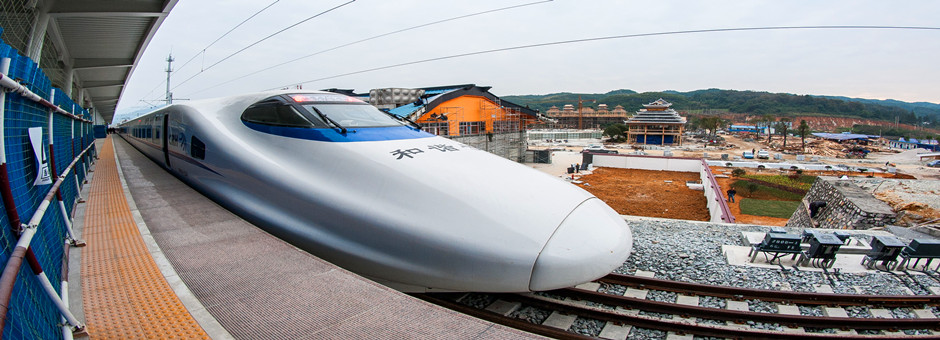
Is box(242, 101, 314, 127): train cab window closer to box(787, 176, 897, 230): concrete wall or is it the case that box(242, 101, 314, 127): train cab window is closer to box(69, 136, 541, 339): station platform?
box(69, 136, 541, 339): station platform

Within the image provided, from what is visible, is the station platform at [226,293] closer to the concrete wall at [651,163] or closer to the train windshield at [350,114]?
the train windshield at [350,114]

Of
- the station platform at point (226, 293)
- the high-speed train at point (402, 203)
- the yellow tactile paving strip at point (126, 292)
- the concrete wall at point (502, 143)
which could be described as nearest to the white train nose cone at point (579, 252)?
the high-speed train at point (402, 203)

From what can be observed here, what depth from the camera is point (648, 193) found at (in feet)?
81.3

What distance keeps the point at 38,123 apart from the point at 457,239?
423 cm

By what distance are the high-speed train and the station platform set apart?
55 centimetres

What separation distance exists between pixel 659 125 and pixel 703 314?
75.0 m

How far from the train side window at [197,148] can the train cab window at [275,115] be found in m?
0.92

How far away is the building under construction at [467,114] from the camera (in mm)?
28031

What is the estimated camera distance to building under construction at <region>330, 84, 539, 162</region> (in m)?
28.0

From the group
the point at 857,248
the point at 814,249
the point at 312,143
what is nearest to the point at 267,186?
the point at 312,143

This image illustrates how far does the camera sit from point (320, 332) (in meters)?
2.97

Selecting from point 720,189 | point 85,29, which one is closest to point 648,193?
point 720,189

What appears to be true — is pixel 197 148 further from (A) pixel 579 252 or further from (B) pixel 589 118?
(B) pixel 589 118

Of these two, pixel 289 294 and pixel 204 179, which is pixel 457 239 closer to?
pixel 289 294
